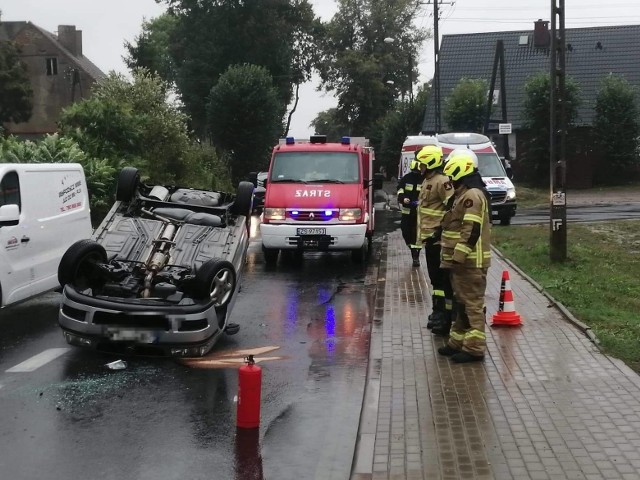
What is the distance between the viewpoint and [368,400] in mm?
6875

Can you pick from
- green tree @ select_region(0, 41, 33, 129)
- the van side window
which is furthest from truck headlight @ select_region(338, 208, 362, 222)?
green tree @ select_region(0, 41, 33, 129)

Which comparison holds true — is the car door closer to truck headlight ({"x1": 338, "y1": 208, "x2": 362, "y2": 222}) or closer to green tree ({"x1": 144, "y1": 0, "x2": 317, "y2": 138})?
truck headlight ({"x1": 338, "y1": 208, "x2": 362, "y2": 222})

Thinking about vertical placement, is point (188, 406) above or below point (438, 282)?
below

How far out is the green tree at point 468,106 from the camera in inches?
1690

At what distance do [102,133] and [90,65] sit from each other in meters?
49.2

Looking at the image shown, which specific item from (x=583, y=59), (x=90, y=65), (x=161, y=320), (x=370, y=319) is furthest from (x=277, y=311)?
(x=90, y=65)

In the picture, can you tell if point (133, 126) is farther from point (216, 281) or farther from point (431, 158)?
point (216, 281)

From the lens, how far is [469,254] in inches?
311

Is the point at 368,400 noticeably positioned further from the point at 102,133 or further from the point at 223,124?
the point at 223,124

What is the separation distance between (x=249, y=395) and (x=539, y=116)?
36.0 m

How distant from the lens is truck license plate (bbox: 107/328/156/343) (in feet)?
26.2

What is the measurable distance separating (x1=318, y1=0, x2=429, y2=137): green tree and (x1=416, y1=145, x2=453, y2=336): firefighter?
56008mm

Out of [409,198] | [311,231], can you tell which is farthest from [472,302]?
[311,231]

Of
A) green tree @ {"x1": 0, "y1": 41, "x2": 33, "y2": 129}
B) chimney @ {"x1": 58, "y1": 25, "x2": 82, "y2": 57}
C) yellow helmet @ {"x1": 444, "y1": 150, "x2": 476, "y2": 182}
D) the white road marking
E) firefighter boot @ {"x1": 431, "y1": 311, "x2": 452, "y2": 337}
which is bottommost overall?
the white road marking
